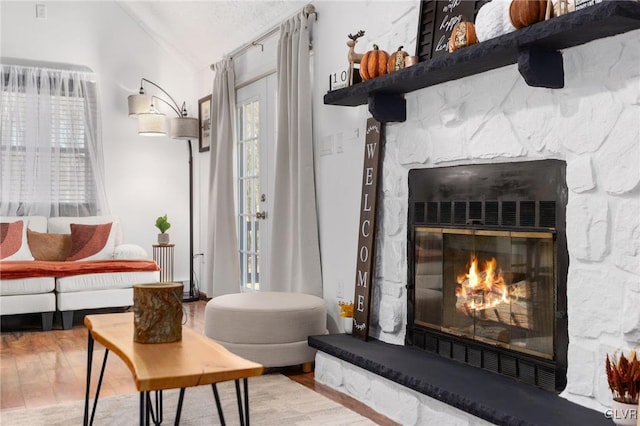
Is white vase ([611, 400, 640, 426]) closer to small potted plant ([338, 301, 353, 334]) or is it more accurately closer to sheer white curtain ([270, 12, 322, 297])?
small potted plant ([338, 301, 353, 334])

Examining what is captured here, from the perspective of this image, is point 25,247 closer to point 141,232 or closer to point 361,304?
point 141,232

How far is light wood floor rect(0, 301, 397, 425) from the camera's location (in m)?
3.27

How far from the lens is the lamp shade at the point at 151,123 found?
6.32 metres

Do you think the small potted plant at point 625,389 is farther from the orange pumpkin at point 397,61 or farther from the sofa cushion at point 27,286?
the sofa cushion at point 27,286

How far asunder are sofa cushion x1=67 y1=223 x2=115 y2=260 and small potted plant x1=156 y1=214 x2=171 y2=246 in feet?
1.91

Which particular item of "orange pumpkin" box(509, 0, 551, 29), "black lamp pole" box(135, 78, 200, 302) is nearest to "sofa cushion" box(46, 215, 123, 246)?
"black lamp pole" box(135, 78, 200, 302)

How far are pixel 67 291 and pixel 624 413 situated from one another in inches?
174

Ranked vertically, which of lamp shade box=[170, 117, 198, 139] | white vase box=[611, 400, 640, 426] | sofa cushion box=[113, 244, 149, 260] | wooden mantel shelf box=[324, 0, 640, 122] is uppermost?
lamp shade box=[170, 117, 198, 139]

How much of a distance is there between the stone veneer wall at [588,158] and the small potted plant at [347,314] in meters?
0.81

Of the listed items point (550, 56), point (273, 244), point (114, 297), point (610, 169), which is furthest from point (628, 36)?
point (114, 297)

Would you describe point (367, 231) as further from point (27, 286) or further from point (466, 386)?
point (27, 286)

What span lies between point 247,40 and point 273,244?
1962mm

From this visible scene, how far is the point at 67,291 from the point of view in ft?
17.3

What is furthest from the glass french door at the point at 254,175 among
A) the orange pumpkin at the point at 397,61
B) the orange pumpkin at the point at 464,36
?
the orange pumpkin at the point at 464,36
